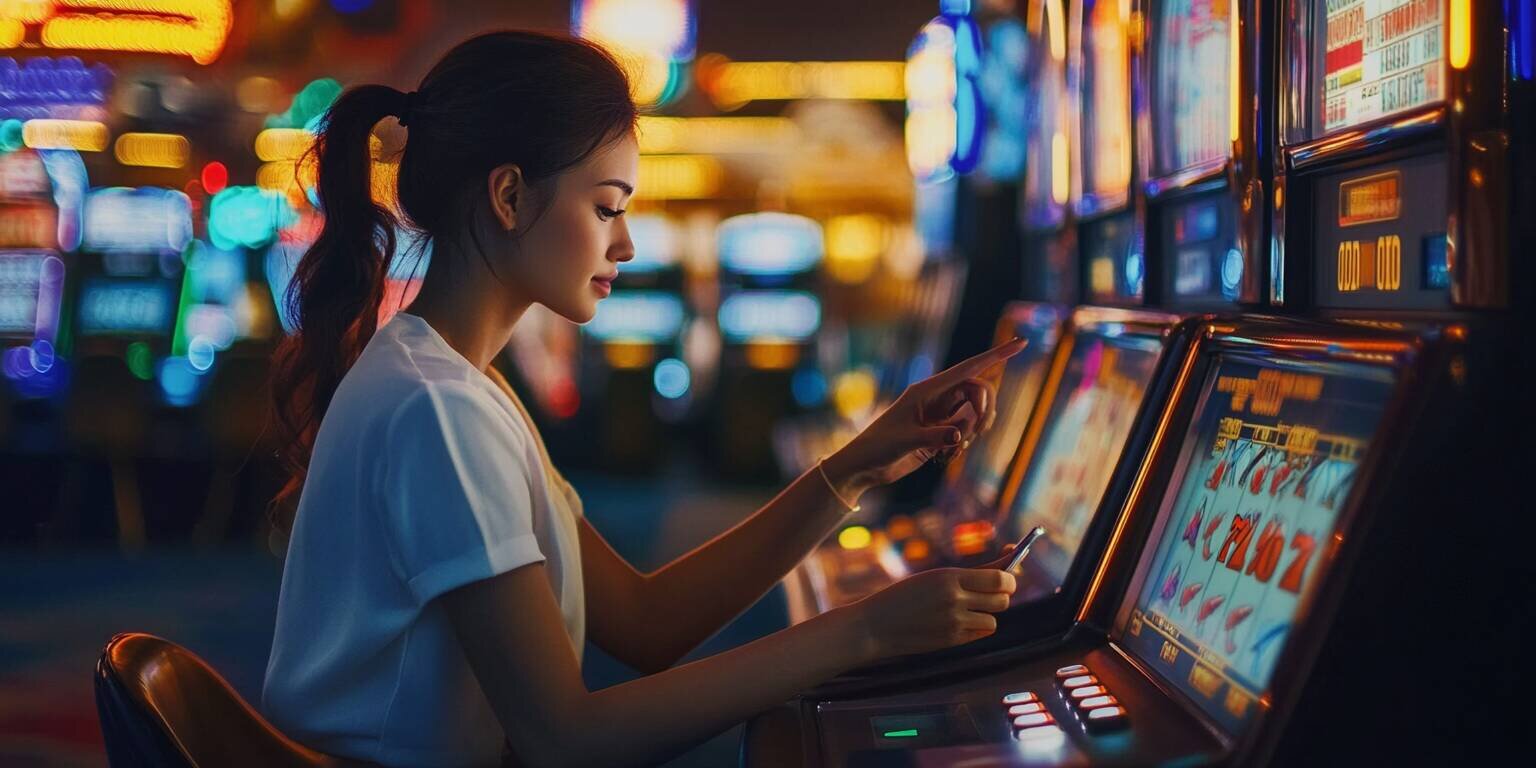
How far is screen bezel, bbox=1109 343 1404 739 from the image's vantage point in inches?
41.6

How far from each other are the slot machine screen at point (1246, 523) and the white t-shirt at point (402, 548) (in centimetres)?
60

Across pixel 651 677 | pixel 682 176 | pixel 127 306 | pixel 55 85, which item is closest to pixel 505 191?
pixel 651 677

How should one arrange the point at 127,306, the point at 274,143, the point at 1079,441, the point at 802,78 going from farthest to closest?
1. the point at 802,78
2. the point at 274,143
3. the point at 127,306
4. the point at 1079,441

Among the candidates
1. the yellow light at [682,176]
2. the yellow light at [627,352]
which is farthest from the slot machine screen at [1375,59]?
the yellow light at [682,176]

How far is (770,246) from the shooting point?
998 cm

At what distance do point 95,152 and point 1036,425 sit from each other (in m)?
7.81

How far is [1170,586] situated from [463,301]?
0.79 metres

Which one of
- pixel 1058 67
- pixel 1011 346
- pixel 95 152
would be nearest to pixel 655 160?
pixel 95 152

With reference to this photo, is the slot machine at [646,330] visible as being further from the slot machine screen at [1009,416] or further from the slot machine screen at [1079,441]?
the slot machine screen at [1079,441]

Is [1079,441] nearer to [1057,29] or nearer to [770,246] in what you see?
[1057,29]

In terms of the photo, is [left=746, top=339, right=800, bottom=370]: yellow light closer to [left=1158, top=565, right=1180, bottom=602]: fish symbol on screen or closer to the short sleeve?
[left=1158, top=565, right=1180, bottom=602]: fish symbol on screen

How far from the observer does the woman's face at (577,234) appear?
143 centimetres

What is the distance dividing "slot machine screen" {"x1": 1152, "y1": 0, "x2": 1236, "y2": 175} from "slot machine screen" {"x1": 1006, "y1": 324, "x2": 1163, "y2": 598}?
0.91 ft

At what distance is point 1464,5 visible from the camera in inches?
43.7
